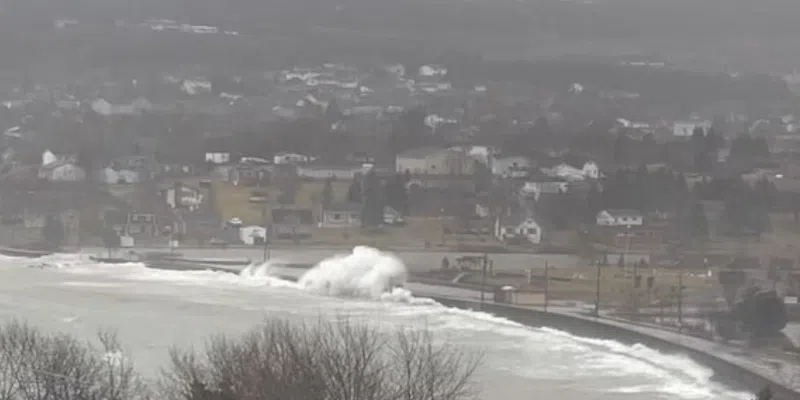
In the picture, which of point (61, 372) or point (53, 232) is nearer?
point (61, 372)

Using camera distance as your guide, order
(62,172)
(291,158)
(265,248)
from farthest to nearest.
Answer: (62,172) < (291,158) < (265,248)

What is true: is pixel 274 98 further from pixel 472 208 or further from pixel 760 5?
pixel 760 5

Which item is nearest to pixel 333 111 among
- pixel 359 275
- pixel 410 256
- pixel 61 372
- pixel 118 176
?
pixel 118 176

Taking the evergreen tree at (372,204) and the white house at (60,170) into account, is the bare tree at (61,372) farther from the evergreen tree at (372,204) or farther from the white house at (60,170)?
the white house at (60,170)

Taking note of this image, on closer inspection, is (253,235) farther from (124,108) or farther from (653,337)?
(653,337)

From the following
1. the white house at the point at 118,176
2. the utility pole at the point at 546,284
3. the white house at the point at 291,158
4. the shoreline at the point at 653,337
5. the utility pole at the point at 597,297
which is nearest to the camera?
the shoreline at the point at 653,337

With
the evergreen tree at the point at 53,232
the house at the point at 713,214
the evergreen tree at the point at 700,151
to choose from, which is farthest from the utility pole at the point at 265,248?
the evergreen tree at the point at 700,151

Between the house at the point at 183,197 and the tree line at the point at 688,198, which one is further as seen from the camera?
the house at the point at 183,197

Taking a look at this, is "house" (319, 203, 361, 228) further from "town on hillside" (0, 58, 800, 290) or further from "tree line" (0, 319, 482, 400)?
"tree line" (0, 319, 482, 400)

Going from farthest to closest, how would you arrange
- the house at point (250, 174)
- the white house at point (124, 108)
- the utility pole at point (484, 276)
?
the white house at point (124, 108) < the house at point (250, 174) < the utility pole at point (484, 276)
